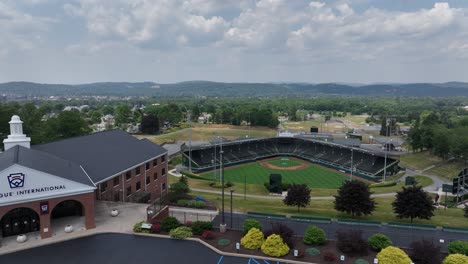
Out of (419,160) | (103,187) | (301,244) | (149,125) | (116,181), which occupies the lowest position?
(419,160)

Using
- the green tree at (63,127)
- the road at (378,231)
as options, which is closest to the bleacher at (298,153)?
the green tree at (63,127)

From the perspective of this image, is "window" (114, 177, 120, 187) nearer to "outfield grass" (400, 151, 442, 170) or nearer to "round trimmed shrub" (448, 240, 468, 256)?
"round trimmed shrub" (448, 240, 468, 256)

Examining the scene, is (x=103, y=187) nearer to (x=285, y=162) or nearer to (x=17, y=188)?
(x=17, y=188)

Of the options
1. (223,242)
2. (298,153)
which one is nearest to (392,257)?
(223,242)

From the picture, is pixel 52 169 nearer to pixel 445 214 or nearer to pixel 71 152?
pixel 71 152

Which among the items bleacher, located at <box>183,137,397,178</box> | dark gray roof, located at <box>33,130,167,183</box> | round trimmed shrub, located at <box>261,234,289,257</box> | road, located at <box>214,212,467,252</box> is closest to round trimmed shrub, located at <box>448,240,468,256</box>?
road, located at <box>214,212,467,252</box>

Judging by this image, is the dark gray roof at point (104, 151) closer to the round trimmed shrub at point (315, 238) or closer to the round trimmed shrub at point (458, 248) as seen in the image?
the round trimmed shrub at point (315, 238)
